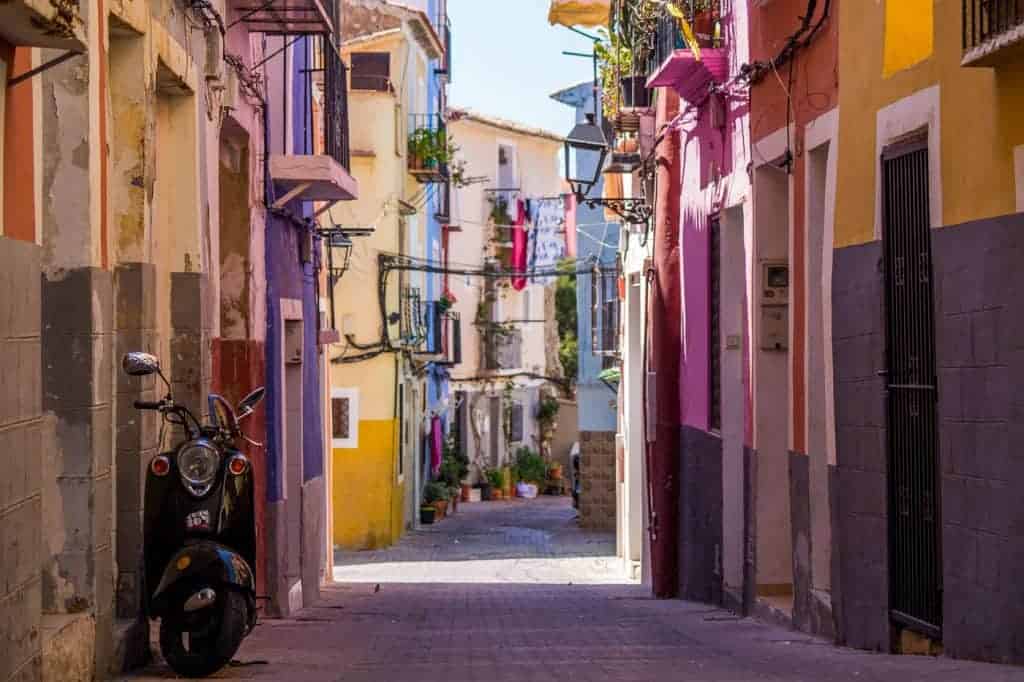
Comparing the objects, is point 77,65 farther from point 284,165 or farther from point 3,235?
point 284,165

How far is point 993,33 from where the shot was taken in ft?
26.1

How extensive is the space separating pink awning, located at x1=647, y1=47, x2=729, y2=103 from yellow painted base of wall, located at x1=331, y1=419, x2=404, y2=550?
16332mm

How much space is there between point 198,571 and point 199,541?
31 cm

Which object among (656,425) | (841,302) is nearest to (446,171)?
(656,425)

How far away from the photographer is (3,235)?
6.89 metres

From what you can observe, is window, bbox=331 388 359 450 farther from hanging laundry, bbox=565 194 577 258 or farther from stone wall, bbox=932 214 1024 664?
stone wall, bbox=932 214 1024 664

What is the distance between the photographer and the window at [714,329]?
672 inches

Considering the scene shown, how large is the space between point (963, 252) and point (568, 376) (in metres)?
49.1

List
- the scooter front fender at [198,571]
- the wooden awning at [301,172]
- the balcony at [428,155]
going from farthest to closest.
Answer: the balcony at [428,155] < the wooden awning at [301,172] < the scooter front fender at [198,571]

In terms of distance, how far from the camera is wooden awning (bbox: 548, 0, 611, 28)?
2533 centimetres

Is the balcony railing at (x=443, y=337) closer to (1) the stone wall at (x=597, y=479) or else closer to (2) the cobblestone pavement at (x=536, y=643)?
(1) the stone wall at (x=597, y=479)

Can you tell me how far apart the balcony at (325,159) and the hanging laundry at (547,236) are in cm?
3528

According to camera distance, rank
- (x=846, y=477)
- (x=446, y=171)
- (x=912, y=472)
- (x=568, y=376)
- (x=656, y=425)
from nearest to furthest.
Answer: (x=912, y=472), (x=846, y=477), (x=656, y=425), (x=446, y=171), (x=568, y=376)

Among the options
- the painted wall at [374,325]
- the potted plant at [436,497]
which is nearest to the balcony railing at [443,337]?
the painted wall at [374,325]
